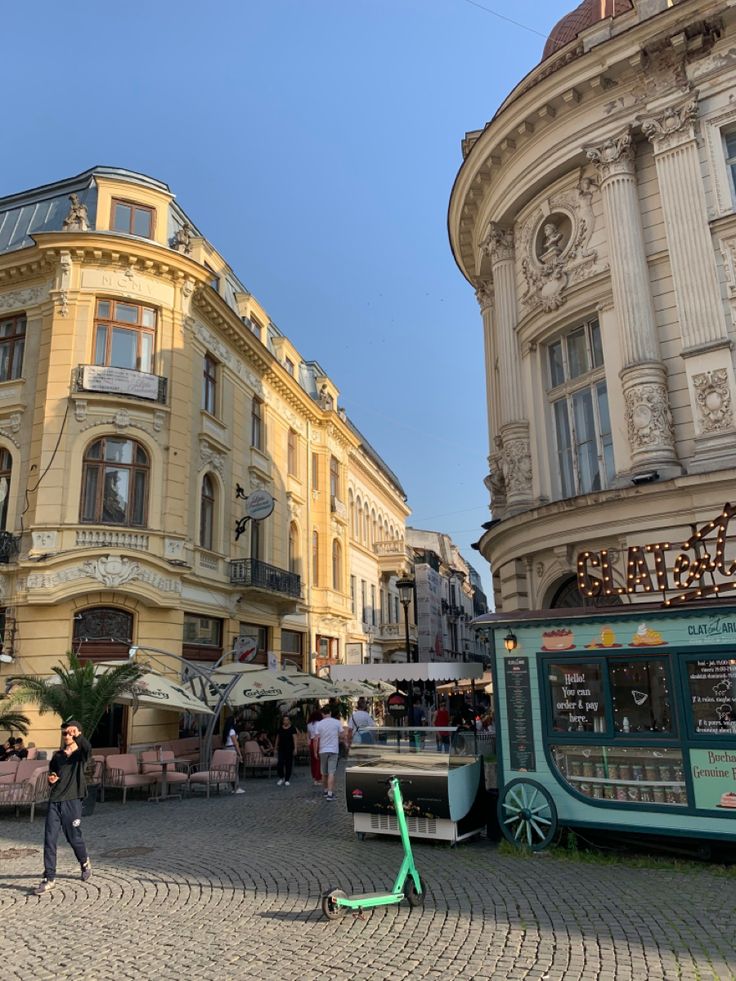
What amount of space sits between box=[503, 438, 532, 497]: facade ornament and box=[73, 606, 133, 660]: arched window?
1099 cm

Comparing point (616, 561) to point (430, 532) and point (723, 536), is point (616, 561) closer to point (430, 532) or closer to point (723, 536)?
point (723, 536)

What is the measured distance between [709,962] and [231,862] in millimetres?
5712

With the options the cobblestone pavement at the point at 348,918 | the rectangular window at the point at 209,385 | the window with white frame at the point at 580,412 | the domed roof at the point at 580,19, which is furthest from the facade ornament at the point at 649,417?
the rectangular window at the point at 209,385

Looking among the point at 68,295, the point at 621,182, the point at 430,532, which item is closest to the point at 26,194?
the point at 68,295

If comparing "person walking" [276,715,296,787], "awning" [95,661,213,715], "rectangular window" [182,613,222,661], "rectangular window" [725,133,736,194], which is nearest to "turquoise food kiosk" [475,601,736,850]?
"awning" [95,661,213,715]

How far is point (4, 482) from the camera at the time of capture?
21609mm

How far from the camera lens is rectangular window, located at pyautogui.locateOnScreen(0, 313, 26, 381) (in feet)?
73.8

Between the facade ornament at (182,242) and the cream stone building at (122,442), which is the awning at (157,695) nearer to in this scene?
the cream stone building at (122,442)

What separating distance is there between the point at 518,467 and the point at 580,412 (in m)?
1.71

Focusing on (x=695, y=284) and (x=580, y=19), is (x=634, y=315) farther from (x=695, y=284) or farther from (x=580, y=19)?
(x=580, y=19)

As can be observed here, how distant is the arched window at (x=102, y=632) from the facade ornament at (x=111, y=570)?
0.96 meters

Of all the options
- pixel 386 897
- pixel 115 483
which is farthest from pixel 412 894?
pixel 115 483

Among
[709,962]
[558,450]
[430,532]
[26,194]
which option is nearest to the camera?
[709,962]

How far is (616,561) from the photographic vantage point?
43.6 feet
